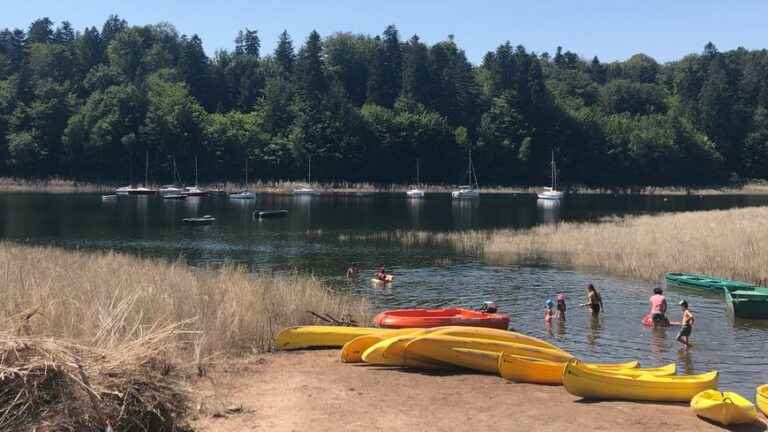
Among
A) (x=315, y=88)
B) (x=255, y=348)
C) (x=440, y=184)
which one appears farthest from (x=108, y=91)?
(x=255, y=348)

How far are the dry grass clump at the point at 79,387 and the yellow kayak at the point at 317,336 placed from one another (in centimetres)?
729

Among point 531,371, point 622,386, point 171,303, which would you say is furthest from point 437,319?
point 171,303

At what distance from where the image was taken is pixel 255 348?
62.6 feet

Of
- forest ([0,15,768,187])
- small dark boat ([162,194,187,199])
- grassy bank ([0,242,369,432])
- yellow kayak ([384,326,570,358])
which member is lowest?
yellow kayak ([384,326,570,358])

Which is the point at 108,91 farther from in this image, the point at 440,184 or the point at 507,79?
the point at 507,79

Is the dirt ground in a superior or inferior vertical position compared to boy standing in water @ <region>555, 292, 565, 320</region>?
superior

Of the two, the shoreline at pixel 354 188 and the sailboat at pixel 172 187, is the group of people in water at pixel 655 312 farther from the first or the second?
the shoreline at pixel 354 188

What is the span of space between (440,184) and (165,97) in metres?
65.9

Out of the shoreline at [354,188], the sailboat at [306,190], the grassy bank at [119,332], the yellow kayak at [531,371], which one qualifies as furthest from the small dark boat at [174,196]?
the yellow kayak at [531,371]

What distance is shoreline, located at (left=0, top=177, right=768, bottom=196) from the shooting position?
494 ft

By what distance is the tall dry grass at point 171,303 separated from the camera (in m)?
16.8

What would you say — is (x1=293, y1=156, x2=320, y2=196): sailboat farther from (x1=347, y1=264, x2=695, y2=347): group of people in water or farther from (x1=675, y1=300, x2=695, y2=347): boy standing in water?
(x1=675, y1=300, x2=695, y2=347): boy standing in water

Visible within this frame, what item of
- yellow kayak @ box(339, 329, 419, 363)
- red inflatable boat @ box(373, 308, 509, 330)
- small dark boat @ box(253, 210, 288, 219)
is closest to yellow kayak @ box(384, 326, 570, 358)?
yellow kayak @ box(339, 329, 419, 363)

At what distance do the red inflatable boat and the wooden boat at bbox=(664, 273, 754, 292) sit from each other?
48.3ft
